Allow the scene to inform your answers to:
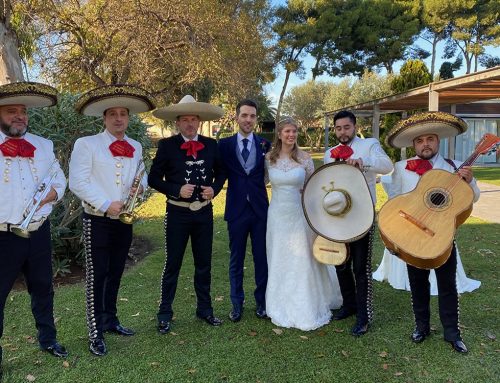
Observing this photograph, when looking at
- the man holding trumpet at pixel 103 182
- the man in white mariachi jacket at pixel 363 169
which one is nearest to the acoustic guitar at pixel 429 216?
the man in white mariachi jacket at pixel 363 169

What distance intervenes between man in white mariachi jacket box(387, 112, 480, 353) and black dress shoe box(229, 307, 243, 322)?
171cm

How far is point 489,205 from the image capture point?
1193 centimetres

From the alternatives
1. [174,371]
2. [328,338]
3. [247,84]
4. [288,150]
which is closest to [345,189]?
[288,150]

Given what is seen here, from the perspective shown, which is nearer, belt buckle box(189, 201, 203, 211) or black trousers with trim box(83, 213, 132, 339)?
black trousers with trim box(83, 213, 132, 339)

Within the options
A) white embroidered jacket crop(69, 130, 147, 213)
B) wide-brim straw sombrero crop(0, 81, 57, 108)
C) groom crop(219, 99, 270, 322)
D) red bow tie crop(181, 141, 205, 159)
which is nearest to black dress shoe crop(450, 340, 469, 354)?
groom crop(219, 99, 270, 322)

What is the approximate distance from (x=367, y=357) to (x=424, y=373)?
48 cm

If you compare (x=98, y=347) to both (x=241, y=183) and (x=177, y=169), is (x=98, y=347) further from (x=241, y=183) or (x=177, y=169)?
(x=241, y=183)

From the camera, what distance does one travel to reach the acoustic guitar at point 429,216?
3529 mm

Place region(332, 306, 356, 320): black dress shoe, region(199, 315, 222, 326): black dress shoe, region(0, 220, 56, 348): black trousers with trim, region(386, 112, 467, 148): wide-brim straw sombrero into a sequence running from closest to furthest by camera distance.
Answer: region(0, 220, 56, 348): black trousers with trim, region(386, 112, 467, 148): wide-brim straw sombrero, region(199, 315, 222, 326): black dress shoe, region(332, 306, 356, 320): black dress shoe

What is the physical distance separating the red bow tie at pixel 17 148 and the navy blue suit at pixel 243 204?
1802mm

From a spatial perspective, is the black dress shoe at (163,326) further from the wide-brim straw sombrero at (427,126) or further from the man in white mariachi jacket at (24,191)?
the wide-brim straw sombrero at (427,126)

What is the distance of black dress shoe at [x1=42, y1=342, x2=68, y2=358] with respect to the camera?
3.89 metres

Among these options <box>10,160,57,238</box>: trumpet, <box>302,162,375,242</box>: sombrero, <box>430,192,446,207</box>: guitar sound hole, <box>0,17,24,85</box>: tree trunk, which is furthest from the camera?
<box>0,17,24,85</box>: tree trunk

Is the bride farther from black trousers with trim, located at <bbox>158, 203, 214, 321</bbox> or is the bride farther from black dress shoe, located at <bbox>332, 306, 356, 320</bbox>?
black trousers with trim, located at <bbox>158, 203, 214, 321</bbox>
